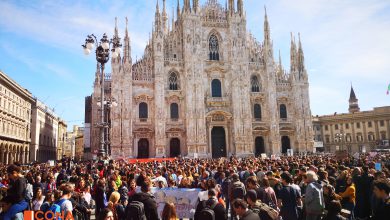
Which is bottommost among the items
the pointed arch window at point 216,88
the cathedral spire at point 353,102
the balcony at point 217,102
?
the balcony at point 217,102

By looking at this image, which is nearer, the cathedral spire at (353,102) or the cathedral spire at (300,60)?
the cathedral spire at (300,60)

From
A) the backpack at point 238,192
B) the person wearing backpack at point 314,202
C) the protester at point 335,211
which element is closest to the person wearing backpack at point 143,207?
the backpack at point 238,192

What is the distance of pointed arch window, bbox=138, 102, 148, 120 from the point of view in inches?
1619

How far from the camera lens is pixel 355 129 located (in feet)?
225

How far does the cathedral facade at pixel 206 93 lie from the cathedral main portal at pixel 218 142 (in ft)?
0.45

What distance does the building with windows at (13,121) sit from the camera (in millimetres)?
36719

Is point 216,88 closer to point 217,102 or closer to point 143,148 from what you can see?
point 217,102

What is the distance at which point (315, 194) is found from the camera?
680 centimetres

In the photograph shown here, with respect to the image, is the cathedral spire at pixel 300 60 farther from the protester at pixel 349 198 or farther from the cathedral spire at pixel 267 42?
the protester at pixel 349 198

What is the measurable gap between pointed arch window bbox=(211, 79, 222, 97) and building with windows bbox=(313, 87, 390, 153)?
31.4 m

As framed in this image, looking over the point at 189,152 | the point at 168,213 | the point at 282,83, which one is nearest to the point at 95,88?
the point at 189,152

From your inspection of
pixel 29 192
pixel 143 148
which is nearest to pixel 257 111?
pixel 143 148

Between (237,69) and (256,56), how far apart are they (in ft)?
15.2

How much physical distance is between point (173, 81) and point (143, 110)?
5631 mm
